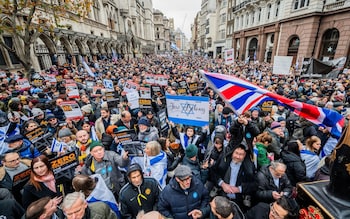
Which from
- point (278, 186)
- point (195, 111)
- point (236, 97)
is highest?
point (236, 97)

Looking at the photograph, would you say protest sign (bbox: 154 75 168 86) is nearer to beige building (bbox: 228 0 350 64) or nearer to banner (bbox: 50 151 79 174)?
banner (bbox: 50 151 79 174)

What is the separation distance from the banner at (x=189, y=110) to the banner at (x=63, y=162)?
95.8 inches

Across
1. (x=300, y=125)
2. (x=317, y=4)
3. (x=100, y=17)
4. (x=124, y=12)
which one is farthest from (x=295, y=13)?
(x=124, y=12)

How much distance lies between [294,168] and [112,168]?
331 cm

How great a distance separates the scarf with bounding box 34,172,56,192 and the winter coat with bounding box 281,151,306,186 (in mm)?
4064

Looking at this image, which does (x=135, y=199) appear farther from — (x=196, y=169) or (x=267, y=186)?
(x=267, y=186)

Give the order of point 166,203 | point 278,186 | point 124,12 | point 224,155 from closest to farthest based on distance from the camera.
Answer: point 166,203
point 278,186
point 224,155
point 124,12

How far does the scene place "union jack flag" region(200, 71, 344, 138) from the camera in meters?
2.23

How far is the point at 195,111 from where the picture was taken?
4.17 m

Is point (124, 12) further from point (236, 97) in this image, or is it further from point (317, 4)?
point (236, 97)

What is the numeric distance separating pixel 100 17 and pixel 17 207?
1443 inches

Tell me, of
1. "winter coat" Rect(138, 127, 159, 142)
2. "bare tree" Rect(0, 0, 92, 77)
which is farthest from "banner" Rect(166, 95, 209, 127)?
"bare tree" Rect(0, 0, 92, 77)

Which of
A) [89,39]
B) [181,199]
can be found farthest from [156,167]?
[89,39]

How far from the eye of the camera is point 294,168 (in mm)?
3057
